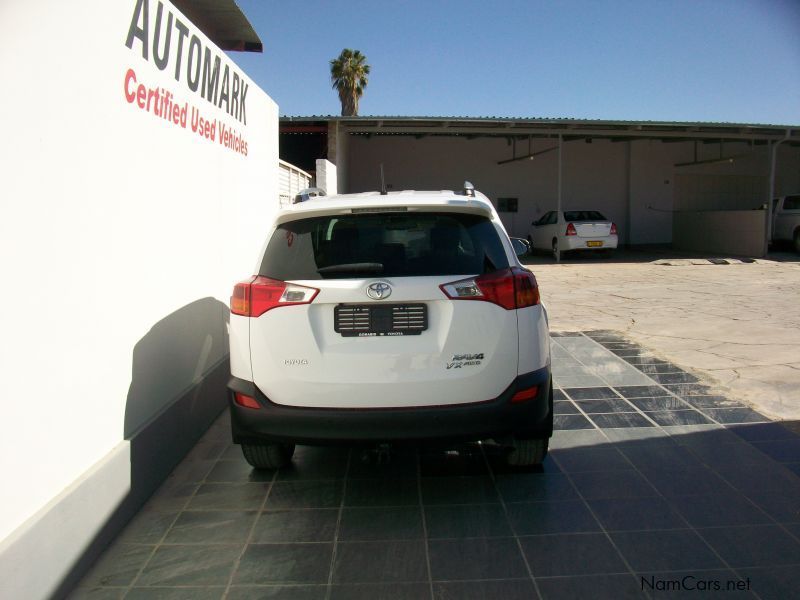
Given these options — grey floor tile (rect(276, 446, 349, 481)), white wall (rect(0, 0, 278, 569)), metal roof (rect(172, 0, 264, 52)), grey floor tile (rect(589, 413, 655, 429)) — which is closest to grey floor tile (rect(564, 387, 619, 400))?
grey floor tile (rect(589, 413, 655, 429))

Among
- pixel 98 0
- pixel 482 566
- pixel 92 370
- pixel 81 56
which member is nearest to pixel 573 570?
pixel 482 566

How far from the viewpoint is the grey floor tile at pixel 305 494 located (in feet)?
12.7

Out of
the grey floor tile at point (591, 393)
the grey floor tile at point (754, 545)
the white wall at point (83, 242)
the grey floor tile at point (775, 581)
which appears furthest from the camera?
the grey floor tile at point (591, 393)

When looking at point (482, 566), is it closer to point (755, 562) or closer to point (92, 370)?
point (755, 562)

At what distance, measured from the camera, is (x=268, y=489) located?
4.09 m

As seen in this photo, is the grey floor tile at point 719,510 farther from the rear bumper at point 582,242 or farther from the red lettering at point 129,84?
the rear bumper at point 582,242

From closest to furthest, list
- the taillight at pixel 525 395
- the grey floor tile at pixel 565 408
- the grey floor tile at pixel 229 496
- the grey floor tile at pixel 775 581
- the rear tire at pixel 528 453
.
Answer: the grey floor tile at pixel 775 581 < the taillight at pixel 525 395 < the grey floor tile at pixel 229 496 < the rear tire at pixel 528 453 < the grey floor tile at pixel 565 408

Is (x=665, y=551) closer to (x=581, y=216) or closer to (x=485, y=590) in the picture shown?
(x=485, y=590)

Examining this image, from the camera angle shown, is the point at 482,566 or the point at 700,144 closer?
the point at 482,566

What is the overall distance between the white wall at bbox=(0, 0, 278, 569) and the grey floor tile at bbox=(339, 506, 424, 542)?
1.28 m

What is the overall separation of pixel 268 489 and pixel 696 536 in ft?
7.70

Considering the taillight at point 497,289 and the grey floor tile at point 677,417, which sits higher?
the taillight at point 497,289

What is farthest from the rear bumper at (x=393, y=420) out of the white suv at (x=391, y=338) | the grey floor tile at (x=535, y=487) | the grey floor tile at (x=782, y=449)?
the grey floor tile at (x=782, y=449)

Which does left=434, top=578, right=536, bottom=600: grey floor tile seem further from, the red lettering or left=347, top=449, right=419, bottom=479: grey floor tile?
the red lettering
